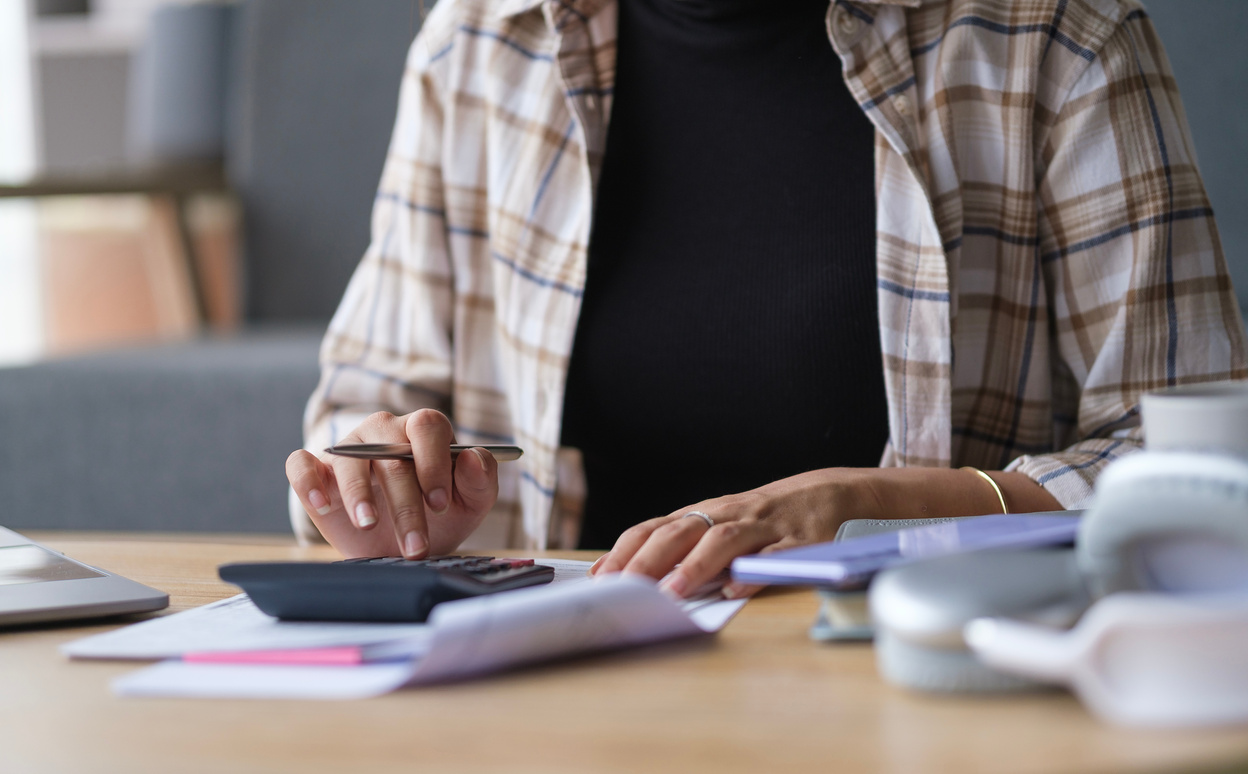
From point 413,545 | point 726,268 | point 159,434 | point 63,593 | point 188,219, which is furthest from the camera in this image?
point 188,219

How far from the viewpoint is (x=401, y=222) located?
106 cm

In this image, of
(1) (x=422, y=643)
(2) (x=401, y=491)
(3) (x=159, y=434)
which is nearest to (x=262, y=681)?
(1) (x=422, y=643)

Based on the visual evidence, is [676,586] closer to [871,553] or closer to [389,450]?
[871,553]

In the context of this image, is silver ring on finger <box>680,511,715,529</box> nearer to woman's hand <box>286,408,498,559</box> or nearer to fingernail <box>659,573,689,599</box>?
fingernail <box>659,573,689,599</box>

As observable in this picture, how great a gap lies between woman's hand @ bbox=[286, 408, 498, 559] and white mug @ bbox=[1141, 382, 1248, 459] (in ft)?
1.27

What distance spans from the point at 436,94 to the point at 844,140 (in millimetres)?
382

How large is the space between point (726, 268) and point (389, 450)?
40cm

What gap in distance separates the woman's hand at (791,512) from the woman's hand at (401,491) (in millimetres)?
140

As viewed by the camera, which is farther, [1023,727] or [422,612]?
[422,612]

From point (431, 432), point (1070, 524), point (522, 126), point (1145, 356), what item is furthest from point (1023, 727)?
point (522, 126)

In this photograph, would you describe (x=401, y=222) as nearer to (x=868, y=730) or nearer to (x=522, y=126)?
(x=522, y=126)

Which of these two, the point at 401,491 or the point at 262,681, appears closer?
the point at 262,681

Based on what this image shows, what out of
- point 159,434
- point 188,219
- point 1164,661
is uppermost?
point 1164,661

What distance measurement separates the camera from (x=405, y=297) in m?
1.05
